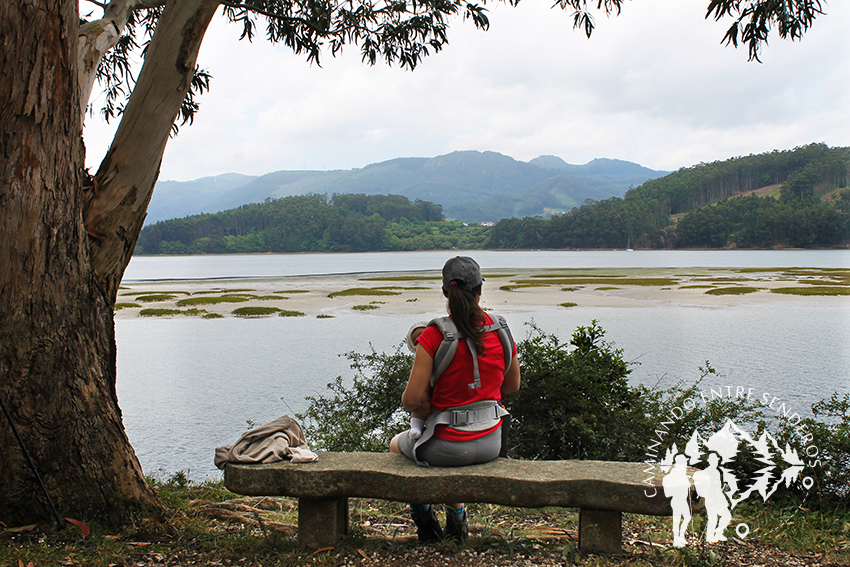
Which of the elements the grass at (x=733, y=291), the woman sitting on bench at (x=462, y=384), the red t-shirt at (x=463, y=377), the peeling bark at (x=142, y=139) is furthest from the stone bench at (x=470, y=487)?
the grass at (x=733, y=291)

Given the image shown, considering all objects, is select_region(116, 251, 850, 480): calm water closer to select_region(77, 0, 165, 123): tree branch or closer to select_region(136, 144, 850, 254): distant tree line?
select_region(77, 0, 165, 123): tree branch

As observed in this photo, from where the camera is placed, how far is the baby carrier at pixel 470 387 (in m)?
3.29

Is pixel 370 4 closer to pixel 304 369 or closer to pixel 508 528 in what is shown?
pixel 508 528

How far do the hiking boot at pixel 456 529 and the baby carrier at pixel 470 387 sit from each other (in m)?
0.45

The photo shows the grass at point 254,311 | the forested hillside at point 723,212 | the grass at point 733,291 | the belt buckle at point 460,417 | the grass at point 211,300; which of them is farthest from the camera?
the forested hillside at point 723,212

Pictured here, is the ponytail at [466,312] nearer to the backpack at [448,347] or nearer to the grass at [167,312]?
the backpack at [448,347]

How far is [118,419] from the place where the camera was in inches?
156

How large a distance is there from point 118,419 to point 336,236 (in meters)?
166

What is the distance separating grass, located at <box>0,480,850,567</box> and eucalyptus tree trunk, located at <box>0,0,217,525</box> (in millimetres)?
235

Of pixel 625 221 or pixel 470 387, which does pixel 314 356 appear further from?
pixel 625 221

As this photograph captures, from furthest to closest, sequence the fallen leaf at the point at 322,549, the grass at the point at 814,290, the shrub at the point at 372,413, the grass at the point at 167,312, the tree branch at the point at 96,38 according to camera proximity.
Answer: the grass at the point at 814,290 → the grass at the point at 167,312 → the shrub at the point at 372,413 → the tree branch at the point at 96,38 → the fallen leaf at the point at 322,549

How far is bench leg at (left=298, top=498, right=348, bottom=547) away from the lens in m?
3.61

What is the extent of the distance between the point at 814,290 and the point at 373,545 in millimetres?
37458

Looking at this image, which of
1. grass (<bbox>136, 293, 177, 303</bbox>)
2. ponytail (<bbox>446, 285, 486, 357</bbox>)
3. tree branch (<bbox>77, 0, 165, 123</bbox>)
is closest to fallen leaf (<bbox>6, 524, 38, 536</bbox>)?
ponytail (<bbox>446, 285, 486, 357</bbox>)
